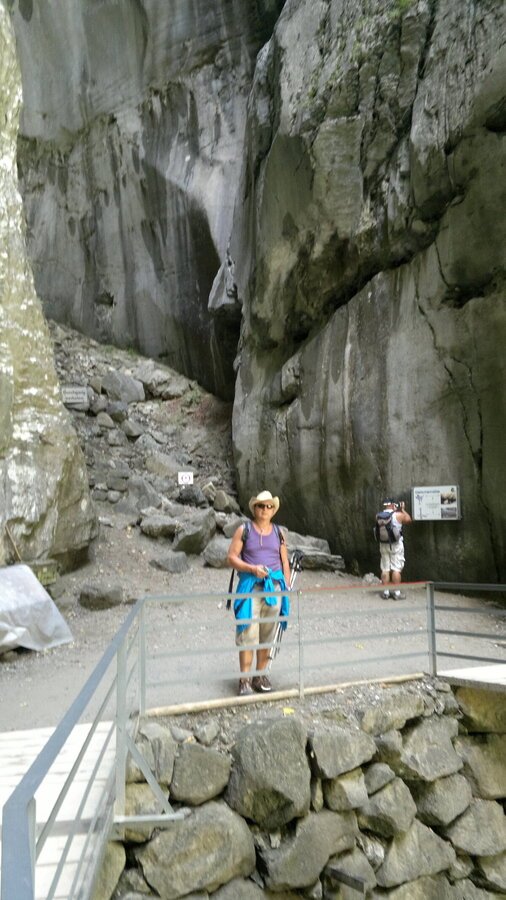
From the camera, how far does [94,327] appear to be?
19.3m

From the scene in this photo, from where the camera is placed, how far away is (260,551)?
4645 mm

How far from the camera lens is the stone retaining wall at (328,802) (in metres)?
3.64

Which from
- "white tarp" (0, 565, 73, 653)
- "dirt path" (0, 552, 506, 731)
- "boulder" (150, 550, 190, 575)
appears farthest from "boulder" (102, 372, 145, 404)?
"white tarp" (0, 565, 73, 653)

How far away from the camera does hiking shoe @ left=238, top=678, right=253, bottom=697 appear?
466cm

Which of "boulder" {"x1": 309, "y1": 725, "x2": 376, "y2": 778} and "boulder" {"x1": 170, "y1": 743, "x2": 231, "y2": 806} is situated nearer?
Result: "boulder" {"x1": 170, "y1": 743, "x2": 231, "y2": 806}

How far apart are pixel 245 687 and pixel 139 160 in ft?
58.4

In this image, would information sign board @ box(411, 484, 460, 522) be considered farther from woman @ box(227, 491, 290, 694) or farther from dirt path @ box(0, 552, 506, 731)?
woman @ box(227, 491, 290, 694)

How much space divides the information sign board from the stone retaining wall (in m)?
3.51

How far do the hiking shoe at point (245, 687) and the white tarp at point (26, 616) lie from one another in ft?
9.21

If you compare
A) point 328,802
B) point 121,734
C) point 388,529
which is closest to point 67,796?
point 121,734

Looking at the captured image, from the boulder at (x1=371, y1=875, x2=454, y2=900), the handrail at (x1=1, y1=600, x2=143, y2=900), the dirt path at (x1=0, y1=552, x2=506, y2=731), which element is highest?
the handrail at (x1=1, y1=600, x2=143, y2=900)

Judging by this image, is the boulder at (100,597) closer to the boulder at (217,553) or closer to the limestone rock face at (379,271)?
the boulder at (217,553)

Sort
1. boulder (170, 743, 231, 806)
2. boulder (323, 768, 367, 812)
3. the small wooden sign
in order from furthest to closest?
1. the small wooden sign
2. boulder (323, 768, 367, 812)
3. boulder (170, 743, 231, 806)

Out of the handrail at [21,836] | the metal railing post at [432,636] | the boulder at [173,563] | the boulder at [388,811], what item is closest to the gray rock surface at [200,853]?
the boulder at [388,811]
